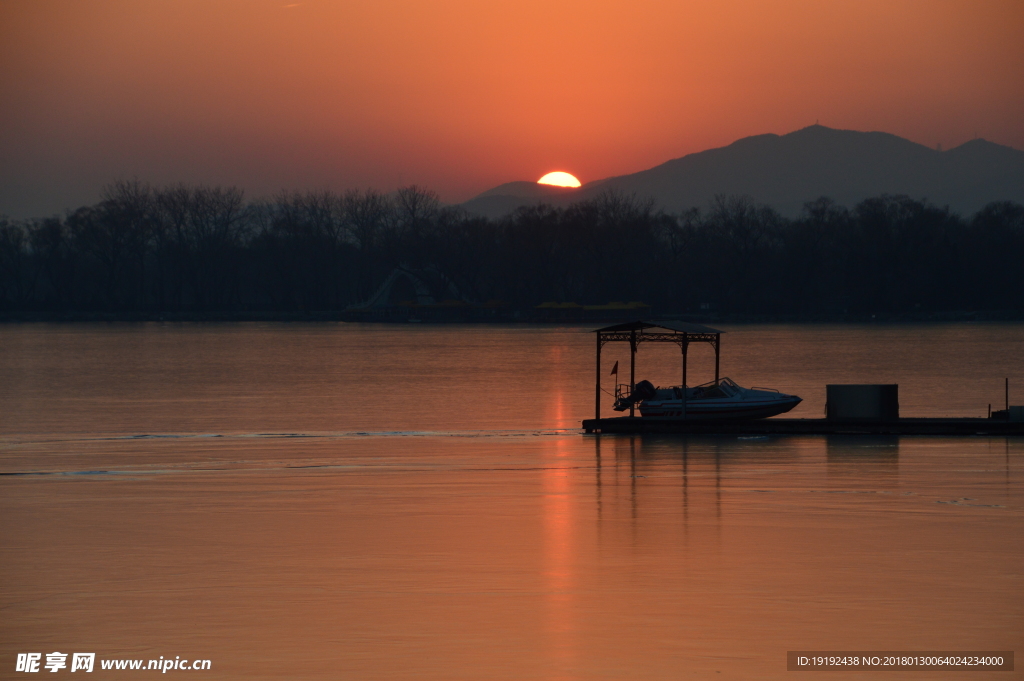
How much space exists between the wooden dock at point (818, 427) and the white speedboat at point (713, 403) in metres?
0.43

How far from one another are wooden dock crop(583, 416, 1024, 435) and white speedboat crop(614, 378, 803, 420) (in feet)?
1.42

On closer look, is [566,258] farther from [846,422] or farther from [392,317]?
[846,422]

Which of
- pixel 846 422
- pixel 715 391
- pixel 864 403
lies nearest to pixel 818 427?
pixel 846 422

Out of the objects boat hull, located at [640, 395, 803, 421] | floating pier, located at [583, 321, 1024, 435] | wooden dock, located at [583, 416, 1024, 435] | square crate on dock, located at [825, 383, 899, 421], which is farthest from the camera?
boat hull, located at [640, 395, 803, 421]

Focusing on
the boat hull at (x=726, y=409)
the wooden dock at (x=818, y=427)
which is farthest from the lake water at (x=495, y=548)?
the boat hull at (x=726, y=409)

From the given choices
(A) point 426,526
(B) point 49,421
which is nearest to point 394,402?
(B) point 49,421

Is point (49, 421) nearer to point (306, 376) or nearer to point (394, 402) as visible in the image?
point (394, 402)

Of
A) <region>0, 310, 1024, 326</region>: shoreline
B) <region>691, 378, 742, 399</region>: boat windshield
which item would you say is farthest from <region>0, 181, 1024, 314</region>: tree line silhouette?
<region>691, 378, 742, 399</region>: boat windshield

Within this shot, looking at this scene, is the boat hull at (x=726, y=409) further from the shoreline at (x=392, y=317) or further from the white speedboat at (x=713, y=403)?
the shoreline at (x=392, y=317)

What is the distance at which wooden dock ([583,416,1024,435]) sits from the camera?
2989cm

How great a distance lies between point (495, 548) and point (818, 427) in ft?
53.1

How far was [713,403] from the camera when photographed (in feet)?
105

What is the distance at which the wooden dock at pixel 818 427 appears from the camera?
2989 centimetres

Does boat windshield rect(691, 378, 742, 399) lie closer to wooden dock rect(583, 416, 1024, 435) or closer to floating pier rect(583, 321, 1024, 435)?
floating pier rect(583, 321, 1024, 435)
